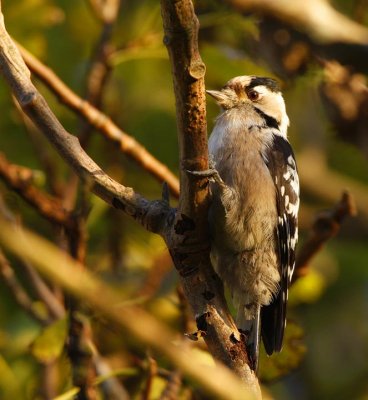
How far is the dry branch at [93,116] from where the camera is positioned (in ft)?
13.4

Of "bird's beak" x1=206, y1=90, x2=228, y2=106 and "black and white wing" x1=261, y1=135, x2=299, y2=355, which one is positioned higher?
"bird's beak" x1=206, y1=90, x2=228, y2=106

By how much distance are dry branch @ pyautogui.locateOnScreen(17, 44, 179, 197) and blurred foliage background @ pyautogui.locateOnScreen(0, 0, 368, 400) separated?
0.30 m

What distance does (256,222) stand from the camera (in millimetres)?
4320

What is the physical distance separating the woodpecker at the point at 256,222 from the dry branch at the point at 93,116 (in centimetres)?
32

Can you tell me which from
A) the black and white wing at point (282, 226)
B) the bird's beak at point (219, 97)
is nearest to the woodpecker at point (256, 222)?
the black and white wing at point (282, 226)

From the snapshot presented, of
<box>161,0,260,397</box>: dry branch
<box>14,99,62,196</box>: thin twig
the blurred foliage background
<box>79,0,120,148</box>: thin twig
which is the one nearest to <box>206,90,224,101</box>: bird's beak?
the blurred foliage background

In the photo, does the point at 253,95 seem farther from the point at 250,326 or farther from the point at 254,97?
the point at 250,326

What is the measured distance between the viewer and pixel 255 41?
193 inches

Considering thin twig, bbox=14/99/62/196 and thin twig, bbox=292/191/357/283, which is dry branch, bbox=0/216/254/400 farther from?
thin twig, bbox=14/99/62/196

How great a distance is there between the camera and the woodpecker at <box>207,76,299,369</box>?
4242 millimetres

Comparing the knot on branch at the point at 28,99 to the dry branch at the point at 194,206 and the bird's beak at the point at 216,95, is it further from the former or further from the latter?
the bird's beak at the point at 216,95

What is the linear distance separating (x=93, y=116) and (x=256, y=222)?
0.96 metres

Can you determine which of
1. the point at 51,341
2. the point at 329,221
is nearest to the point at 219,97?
the point at 329,221

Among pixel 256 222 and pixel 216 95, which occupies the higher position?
pixel 216 95
